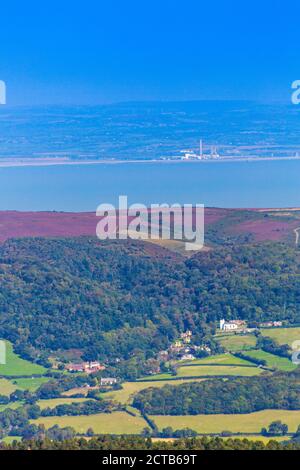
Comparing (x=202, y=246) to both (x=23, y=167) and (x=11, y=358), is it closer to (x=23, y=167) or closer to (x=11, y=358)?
(x=11, y=358)

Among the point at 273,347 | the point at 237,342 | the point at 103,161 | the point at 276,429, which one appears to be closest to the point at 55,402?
the point at 276,429

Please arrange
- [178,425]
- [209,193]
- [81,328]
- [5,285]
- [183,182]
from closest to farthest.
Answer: [178,425], [81,328], [5,285], [209,193], [183,182]

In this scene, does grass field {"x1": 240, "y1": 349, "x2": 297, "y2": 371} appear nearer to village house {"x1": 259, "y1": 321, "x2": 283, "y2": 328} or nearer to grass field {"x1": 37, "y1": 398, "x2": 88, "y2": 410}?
village house {"x1": 259, "y1": 321, "x2": 283, "y2": 328}

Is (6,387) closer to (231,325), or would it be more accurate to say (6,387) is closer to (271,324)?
(231,325)

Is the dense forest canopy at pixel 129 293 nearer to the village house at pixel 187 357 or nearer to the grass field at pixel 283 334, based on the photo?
the village house at pixel 187 357

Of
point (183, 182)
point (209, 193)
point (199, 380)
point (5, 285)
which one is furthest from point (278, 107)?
point (199, 380)

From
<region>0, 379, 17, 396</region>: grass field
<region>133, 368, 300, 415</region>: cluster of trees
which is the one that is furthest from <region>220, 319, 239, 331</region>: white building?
<region>0, 379, 17, 396</region>: grass field

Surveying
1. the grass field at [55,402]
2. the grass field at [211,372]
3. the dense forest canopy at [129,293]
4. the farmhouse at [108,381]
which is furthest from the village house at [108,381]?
the dense forest canopy at [129,293]
